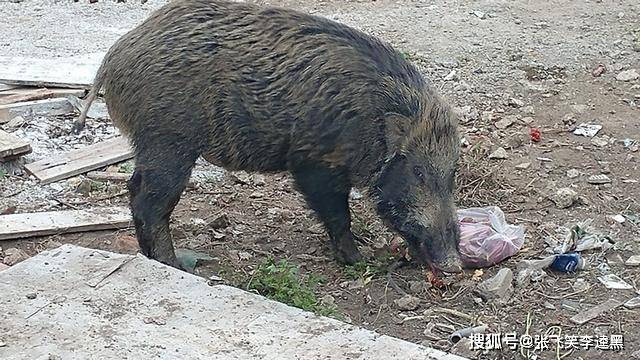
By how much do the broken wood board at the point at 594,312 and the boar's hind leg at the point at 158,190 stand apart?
6.77 feet

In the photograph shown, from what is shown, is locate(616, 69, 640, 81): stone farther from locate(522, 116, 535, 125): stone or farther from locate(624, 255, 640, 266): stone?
locate(624, 255, 640, 266): stone

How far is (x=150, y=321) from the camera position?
438 cm

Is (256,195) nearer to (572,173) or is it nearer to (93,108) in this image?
(93,108)

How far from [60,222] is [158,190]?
3.14ft

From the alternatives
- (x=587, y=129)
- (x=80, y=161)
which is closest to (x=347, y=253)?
(x=80, y=161)

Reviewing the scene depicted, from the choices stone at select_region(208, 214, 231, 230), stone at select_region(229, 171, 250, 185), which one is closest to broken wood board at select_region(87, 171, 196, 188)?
stone at select_region(229, 171, 250, 185)

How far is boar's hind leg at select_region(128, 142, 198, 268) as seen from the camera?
5.28 meters

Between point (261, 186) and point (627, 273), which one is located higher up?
point (627, 273)

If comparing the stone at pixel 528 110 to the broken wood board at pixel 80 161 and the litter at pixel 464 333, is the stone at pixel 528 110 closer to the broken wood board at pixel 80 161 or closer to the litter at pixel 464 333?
the broken wood board at pixel 80 161

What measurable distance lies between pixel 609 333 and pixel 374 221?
1.77 meters

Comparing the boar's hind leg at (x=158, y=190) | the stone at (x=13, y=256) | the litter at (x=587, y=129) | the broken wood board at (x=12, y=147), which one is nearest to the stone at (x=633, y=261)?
Answer: the litter at (x=587, y=129)

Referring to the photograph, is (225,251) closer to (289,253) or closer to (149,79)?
(289,253)

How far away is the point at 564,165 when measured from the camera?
22.6 ft

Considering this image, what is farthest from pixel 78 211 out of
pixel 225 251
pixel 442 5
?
pixel 442 5
